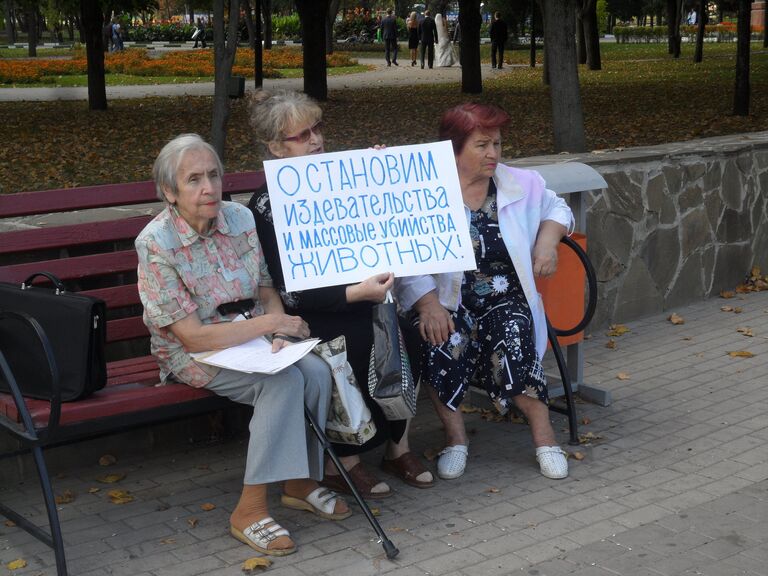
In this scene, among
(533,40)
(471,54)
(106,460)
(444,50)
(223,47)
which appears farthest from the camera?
(444,50)

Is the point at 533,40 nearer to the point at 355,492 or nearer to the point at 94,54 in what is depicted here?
the point at 94,54

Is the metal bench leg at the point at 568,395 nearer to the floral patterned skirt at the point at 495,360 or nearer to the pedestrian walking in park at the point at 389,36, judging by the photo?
the floral patterned skirt at the point at 495,360

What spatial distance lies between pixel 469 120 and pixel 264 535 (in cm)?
191

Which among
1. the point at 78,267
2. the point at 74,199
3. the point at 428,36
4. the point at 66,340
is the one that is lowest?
the point at 66,340

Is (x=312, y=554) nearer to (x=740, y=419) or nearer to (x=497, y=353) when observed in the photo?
(x=497, y=353)

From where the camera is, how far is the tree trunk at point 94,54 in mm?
18797

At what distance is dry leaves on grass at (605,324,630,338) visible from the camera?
23.1 ft

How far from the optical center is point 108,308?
465 cm

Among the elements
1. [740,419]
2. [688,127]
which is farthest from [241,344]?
[688,127]

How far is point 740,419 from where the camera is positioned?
5.36m

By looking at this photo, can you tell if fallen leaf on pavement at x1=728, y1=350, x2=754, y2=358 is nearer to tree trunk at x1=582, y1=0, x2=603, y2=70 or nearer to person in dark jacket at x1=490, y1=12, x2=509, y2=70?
tree trunk at x1=582, y1=0, x2=603, y2=70

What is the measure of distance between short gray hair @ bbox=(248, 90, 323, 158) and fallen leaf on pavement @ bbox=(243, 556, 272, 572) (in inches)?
64.0

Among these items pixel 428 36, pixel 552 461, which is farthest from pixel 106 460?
pixel 428 36

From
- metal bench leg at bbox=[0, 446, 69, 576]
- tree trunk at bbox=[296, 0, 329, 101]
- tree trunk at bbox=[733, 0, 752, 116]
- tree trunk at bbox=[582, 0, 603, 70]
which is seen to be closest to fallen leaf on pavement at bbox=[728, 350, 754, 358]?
metal bench leg at bbox=[0, 446, 69, 576]
